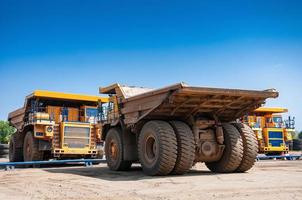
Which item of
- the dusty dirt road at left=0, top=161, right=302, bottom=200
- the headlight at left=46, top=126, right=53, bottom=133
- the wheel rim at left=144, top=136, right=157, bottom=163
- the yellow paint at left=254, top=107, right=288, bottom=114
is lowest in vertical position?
the dusty dirt road at left=0, top=161, right=302, bottom=200

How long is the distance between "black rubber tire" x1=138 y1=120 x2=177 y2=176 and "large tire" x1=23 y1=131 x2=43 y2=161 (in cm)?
731

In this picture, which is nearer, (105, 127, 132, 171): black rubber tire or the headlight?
(105, 127, 132, 171): black rubber tire

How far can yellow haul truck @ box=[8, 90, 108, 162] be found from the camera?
Result: 15.8 metres

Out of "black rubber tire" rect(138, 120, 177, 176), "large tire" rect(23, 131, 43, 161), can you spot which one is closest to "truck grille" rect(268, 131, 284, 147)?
"large tire" rect(23, 131, 43, 161)

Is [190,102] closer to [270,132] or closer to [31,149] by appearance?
[31,149]

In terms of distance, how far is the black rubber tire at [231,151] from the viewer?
10.6 m

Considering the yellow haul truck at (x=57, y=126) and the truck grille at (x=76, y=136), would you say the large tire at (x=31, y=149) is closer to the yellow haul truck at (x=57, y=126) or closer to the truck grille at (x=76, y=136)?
the yellow haul truck at (x=57, y=126)

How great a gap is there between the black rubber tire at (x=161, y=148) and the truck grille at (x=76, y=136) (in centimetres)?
647

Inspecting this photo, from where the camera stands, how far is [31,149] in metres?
16.2

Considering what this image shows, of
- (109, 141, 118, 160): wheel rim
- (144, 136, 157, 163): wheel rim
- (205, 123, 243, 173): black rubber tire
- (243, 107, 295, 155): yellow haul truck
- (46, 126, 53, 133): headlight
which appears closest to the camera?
(144, 136, 157, 163): wheel rim

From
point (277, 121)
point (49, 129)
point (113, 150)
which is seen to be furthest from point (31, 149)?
point (277, 121)

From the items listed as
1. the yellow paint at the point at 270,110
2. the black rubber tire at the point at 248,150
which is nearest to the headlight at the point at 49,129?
the black rubber tire at the point at 248,150

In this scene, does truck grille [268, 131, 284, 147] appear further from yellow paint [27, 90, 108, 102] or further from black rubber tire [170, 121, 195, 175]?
black rubber tire [170, 121, 195, 175]

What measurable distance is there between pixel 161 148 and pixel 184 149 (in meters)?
0.60
